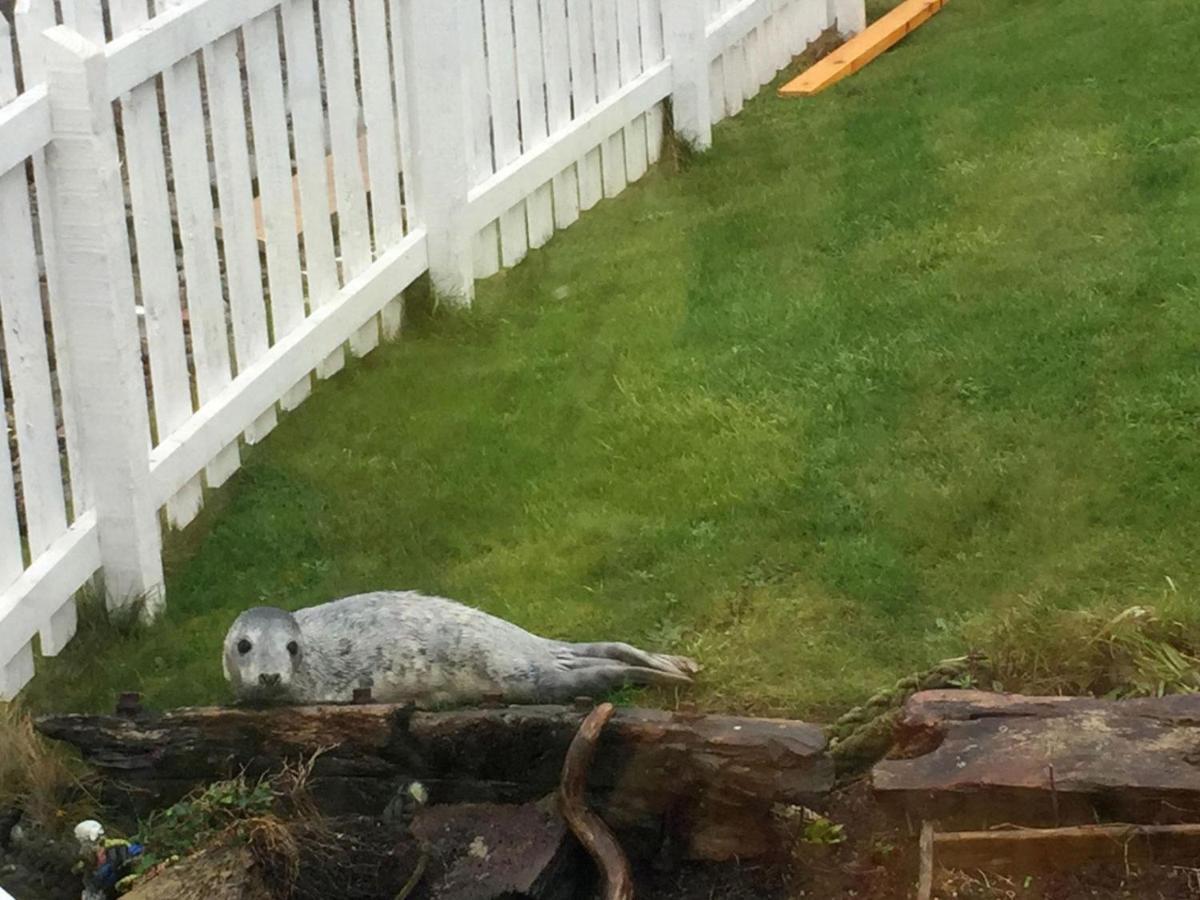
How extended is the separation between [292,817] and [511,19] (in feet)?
13.5

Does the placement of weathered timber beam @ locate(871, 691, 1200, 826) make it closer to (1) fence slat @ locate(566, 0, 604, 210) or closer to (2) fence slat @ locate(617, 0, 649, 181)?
(1) fence slat @ locate(566, 0, 604, 210)

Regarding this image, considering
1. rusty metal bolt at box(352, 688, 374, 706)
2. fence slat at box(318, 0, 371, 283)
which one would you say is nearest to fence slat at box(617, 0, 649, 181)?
fence slat at box(318, 0, 371, 283)

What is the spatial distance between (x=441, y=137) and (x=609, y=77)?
1456 millimetres

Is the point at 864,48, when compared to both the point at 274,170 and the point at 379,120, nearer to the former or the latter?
the point at 379,120

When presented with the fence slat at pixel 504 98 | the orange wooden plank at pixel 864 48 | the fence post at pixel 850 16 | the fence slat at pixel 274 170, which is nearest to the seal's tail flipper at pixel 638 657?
the fence slat at pixel 274 170

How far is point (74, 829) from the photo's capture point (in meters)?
3.87

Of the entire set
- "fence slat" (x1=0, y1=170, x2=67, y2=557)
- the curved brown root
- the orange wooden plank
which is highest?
"fence slat" (x1=0, y1=170, x2=67, y2=557)

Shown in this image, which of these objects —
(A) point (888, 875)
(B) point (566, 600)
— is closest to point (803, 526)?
(B) point (566, 600)

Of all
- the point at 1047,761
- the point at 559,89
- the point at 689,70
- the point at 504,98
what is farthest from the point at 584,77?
the point at 1047,761

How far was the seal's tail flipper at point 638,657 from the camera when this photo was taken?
4.29 m

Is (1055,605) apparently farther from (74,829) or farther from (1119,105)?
(1119,105)

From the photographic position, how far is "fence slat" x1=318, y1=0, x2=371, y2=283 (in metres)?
6.03

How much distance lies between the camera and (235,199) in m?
5.45

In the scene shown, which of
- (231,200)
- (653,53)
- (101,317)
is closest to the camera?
(101,317)
